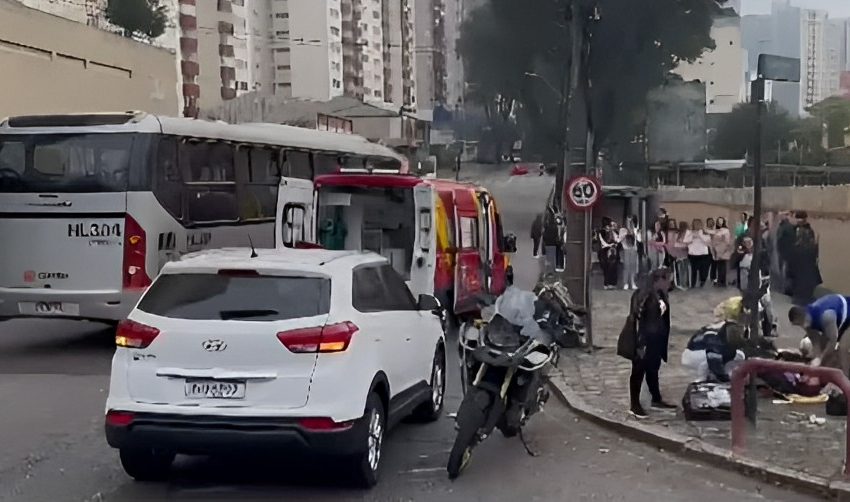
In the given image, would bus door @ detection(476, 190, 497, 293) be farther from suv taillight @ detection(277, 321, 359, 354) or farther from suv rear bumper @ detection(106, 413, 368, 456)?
suv rear bumper @ detection(106, 413, 368, 456)

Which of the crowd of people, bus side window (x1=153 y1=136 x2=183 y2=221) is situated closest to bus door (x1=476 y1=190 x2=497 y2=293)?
the crowd of people

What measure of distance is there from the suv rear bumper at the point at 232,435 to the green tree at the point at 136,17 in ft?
112

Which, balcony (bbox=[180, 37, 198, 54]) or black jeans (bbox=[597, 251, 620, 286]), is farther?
balcony (bbox=[180, 37, 198, 54])

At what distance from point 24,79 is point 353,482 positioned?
23.6 meters

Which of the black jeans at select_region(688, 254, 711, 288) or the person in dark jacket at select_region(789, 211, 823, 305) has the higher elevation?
the person in dark jacket at select_region(789, 211, 823, 305)

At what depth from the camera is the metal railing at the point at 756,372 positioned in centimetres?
711

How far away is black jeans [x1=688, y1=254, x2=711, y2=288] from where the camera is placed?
20.9 meters

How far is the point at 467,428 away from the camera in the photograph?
287 inches

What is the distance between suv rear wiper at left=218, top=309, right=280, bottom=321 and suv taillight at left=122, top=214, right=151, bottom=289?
22.7 ft

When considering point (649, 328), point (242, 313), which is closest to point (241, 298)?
point (242, 313)

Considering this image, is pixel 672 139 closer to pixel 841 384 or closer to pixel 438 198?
pixel 438 198

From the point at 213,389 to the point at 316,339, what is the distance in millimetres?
678

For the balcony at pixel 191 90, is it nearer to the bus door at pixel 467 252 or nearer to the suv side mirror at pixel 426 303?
the bus door at pixel 467 252

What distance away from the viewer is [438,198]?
1460cm
